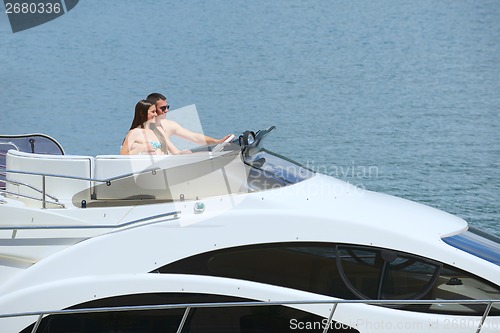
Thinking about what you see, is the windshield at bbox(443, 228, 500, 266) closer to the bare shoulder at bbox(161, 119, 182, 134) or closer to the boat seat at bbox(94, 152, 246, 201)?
the boat seat at bbox(94, 152, 246, 201)

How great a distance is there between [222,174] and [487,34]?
23.5 m

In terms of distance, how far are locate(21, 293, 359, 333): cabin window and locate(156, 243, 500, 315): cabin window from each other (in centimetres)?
15

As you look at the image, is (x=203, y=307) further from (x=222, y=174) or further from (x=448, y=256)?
(x=448, y=256)

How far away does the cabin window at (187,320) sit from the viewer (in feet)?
13.5

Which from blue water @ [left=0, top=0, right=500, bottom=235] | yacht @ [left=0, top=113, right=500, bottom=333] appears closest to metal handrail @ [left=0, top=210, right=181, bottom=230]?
yacht @ [left=0, top=113, right=500, bottom=333]

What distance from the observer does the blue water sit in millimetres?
14719

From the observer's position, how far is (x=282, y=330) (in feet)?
13.5

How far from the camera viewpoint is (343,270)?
13.8 ft

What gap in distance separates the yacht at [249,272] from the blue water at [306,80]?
22.8ft

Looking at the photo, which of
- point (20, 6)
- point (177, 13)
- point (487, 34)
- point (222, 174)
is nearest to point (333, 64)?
point (487, 34)

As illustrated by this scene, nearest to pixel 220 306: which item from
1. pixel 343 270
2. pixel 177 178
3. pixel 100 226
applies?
pixel 343 270

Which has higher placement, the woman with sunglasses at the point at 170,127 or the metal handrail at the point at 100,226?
the woman with sunglasses at the point at 170,127

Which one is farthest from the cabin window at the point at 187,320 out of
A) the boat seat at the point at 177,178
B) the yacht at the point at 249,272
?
the boat seat at the point at 177,178

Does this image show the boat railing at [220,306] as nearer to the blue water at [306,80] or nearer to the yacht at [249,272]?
the yacht at [249,272]
